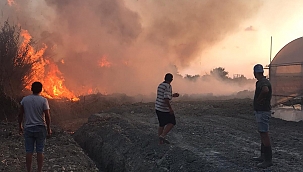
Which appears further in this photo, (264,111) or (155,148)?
(155,148)

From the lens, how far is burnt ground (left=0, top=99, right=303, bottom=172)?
22.6 feet

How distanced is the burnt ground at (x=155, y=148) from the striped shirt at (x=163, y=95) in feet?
3.69

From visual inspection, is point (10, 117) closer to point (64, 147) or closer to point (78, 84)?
point (64, 147)

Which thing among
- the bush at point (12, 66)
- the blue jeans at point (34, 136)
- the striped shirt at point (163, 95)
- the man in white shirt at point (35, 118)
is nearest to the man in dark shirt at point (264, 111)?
the striped shirt at point (163, 95)

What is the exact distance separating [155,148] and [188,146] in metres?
0.92

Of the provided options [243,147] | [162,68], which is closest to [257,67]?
[243,147]

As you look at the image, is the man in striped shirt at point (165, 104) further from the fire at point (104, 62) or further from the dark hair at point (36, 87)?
the fire at point (104, 62)

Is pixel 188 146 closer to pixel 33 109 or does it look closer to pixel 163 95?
pixel 163 95

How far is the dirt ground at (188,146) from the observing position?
6.81 metres

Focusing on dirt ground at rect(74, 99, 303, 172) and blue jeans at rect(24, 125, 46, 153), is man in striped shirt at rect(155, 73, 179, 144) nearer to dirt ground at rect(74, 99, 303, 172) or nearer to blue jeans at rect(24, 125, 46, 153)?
dirt ground at rect(74, 99, 303, 172)

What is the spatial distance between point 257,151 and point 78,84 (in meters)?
24.4

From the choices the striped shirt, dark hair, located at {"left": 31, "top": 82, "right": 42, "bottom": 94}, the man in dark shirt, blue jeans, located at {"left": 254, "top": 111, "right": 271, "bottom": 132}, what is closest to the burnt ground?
the man in dark shirt

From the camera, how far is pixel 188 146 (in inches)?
324

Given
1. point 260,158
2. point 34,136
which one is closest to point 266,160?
point 260,158
